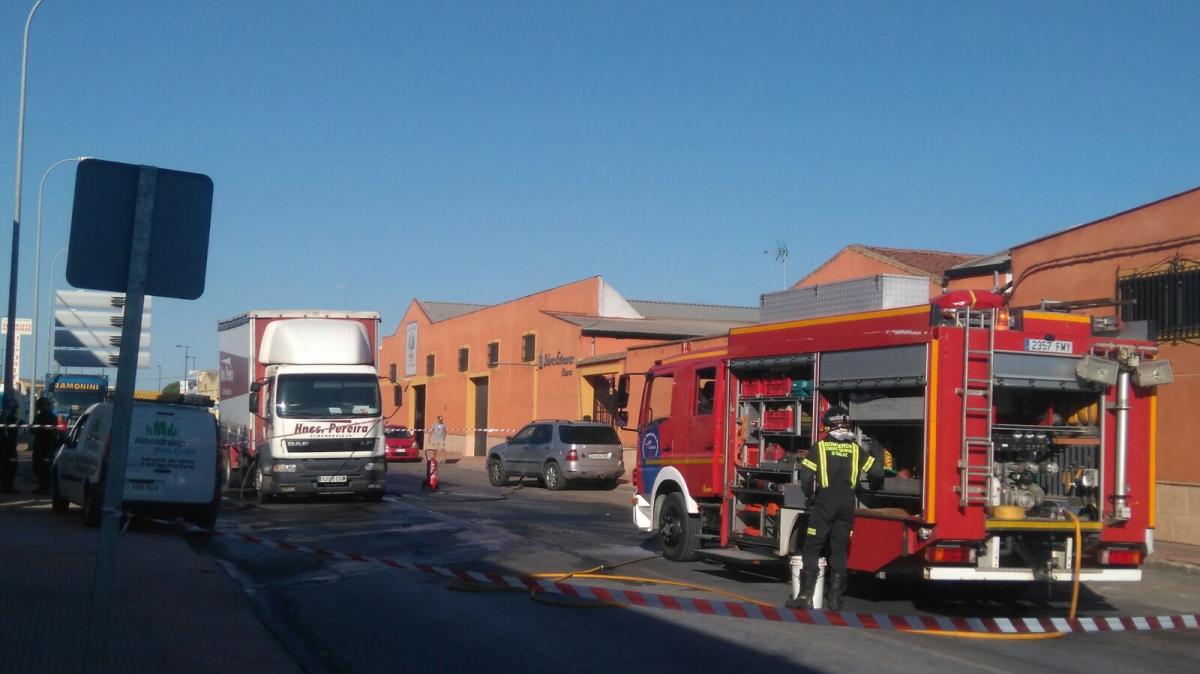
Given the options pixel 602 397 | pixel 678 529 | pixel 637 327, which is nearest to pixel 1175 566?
pixel 678 529

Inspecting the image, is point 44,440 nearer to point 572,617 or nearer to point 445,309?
point 572,617

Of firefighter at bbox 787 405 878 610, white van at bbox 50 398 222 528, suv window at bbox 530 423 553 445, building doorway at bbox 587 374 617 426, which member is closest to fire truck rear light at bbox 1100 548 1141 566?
firefighter at bbox 787 405 878 610

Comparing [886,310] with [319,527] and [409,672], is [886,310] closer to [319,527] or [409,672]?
[409,672]

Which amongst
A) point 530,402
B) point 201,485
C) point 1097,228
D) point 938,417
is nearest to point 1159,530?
point 1097,228

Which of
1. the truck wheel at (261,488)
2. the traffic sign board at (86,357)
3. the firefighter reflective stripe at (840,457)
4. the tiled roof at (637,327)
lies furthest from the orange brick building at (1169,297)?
the traffic sign board at (86,357)

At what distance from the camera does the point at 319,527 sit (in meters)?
17.6

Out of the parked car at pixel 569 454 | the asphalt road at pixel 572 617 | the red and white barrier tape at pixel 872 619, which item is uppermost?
the parked car at pixel 569 454

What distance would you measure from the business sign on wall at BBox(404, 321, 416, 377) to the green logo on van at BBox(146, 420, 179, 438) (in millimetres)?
43263

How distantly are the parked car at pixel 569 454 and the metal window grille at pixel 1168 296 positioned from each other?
557 inches

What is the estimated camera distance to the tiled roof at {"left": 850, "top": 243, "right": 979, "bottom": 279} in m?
26.0

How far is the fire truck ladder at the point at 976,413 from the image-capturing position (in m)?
9.99

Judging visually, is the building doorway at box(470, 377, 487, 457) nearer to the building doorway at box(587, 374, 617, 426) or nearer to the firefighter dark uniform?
the building doorway at box(587, 374, 617, 426)

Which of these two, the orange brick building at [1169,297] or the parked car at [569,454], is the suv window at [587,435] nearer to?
the parked car at [569,454]

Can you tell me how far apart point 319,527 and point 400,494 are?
7.66 metres
